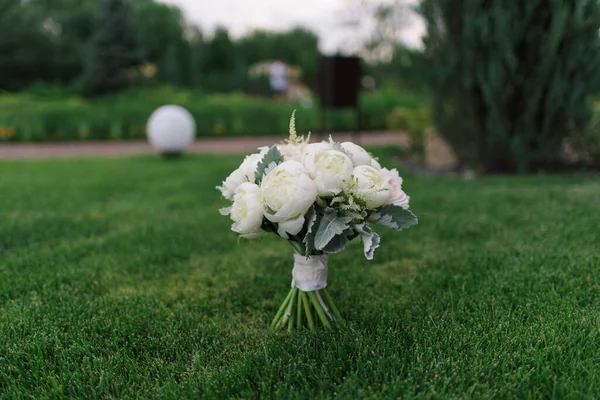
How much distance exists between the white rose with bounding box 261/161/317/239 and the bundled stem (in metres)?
0.48

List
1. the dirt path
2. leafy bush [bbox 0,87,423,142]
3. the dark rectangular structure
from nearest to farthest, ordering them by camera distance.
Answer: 1. the dark rectangular structure
2. the dirt path
3. leafy bush [bbox 0,87,423,142]

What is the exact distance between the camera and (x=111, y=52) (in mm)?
20312

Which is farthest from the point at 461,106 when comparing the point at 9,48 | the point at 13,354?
the point at 9,48

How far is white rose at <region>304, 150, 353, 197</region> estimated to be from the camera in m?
1.87

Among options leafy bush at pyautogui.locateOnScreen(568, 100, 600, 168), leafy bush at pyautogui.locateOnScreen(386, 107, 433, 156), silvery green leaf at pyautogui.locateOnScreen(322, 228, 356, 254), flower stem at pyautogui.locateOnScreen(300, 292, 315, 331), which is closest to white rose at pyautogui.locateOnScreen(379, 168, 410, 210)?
silvery green leaf at pyautogui.locateOnScreen(322, 228, 356, 254)

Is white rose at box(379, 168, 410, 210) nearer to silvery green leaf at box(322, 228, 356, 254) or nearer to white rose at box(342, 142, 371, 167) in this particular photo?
white rose at box(342, 142, 371, 167)

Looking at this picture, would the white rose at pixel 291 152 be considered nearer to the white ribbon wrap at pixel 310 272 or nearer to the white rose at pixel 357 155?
the white rose at pixel 357 155

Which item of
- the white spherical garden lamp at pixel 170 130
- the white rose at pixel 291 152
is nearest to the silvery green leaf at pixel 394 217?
the white rose at pixel 291 152

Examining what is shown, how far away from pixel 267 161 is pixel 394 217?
0.56 m

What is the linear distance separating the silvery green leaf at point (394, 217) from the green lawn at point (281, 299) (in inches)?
19.5

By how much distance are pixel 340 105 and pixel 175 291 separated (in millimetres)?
7347

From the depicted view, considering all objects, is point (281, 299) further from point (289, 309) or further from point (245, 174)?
point (245, 174)

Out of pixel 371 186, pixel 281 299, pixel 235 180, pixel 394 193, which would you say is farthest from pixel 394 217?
pixel 281 299

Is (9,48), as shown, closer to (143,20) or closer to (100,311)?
(143,20)
